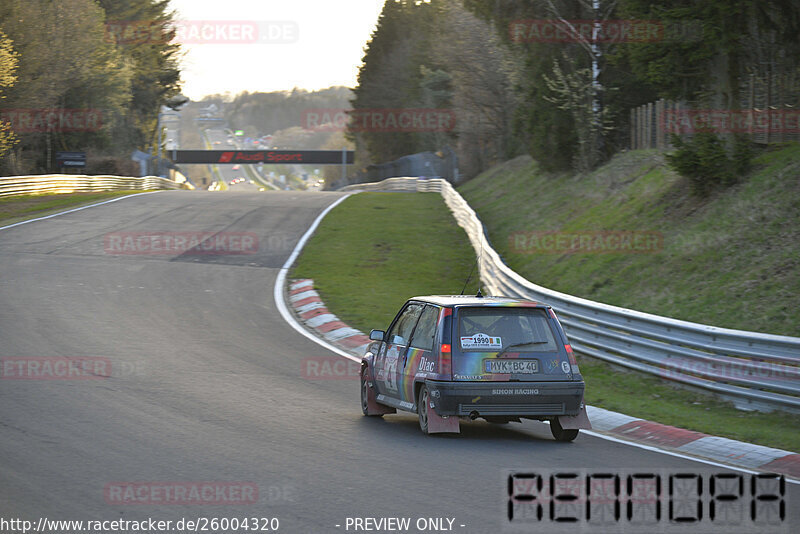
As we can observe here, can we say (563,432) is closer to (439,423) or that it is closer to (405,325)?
(439,423)

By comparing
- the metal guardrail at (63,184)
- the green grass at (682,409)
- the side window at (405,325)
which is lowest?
the green grass at (682,409)

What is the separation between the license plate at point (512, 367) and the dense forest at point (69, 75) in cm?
3588

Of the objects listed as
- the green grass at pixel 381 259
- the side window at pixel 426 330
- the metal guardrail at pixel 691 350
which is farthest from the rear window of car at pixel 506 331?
the green grass at pixel 381 259

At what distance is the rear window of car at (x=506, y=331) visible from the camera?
29.9 ft

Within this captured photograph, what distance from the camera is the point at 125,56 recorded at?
69.0 metres

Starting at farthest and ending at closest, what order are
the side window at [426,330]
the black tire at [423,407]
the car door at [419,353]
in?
the side window at [426,330]
the car door at [419,353]
the black tire at [423,407]

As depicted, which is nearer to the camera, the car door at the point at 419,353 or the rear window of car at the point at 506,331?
the rear window of car at the point at 506,331

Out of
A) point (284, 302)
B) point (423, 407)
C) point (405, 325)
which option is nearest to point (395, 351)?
point (405, 325)

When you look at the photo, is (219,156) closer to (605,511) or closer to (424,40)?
(424,40)

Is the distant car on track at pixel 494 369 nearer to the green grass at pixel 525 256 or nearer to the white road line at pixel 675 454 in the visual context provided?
the white road line at pixel 675 454

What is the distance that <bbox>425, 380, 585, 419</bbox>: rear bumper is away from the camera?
8.90 metres

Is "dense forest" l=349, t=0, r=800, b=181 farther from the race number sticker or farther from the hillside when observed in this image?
the race number sticker

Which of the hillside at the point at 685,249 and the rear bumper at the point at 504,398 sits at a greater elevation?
the hillside at the point at 685,249

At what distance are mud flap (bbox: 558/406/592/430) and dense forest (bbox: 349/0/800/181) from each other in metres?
11.8
